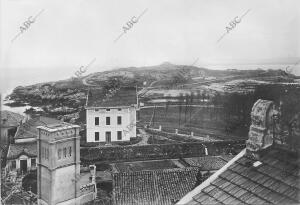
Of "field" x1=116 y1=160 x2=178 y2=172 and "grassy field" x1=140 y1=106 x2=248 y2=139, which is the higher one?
"grassy field" x1=140 y1=106 x2=248 y2=139

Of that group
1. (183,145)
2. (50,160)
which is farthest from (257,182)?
(183,145)

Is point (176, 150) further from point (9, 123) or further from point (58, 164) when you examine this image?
point (9, 123)

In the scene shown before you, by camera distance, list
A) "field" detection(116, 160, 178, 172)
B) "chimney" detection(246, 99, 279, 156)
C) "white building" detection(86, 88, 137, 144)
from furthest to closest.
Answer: "white building" detection(86, 88, 137, 144)
"field" detection(116, 160, 178, 172)
"chimney" detection(246, 99, 279, 156)

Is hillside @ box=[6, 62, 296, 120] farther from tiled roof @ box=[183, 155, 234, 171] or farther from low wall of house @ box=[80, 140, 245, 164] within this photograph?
tiled roof @ box=[183, 155, 234, 171]

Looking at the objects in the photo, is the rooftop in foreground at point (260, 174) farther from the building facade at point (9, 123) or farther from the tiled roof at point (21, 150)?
the tiled roof at point (21, 150)

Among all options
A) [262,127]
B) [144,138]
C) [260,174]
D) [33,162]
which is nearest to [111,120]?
[144,138]

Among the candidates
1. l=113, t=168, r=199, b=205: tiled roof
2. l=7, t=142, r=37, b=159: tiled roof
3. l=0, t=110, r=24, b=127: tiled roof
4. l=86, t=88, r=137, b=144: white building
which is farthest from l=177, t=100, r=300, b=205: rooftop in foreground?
l=7, t=142, r=37, b=159: tiled roof

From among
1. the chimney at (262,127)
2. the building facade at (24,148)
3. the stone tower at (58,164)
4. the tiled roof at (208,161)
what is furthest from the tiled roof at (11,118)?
the chimney at (262,127)

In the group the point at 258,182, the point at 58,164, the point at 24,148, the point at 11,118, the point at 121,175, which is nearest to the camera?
the point at 258,182
